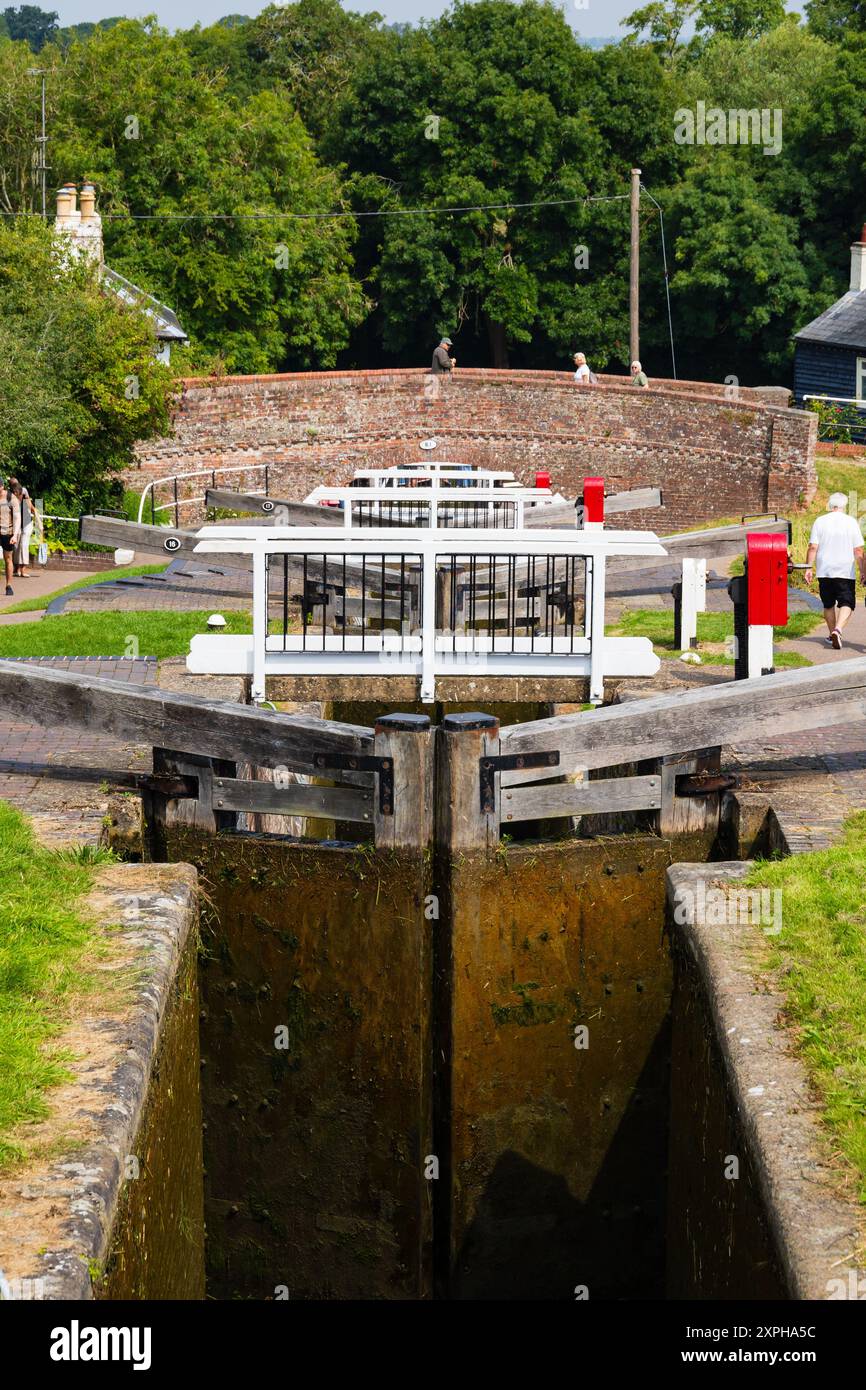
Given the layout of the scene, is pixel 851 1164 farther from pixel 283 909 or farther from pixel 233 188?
pixel 233 188

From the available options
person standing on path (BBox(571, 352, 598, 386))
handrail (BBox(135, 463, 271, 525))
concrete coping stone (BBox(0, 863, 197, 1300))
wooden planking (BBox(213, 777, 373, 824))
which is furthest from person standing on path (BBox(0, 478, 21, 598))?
person standing on path (BBox(571, 352, 598, 386))

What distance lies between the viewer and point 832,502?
12773 millimetres

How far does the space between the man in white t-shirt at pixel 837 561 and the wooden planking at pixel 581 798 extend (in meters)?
4.54

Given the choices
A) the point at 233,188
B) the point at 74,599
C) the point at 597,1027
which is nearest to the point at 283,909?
the point at 597,1027

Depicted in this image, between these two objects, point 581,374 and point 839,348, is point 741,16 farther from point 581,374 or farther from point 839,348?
point 581,374

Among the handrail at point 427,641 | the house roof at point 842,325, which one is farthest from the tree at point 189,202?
the handrail at point 427,641

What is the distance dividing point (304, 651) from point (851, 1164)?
17.8ft

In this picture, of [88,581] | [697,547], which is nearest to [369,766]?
[697,547]

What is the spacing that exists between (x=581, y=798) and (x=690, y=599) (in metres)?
4.58

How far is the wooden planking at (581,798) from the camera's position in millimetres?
8570

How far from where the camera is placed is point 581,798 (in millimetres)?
8688

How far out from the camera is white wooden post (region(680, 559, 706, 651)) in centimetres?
1294

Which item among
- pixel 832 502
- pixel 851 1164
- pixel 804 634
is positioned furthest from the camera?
pixel 804 634

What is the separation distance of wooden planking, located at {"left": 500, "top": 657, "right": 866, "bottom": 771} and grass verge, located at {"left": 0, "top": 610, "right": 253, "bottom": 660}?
4575mm
